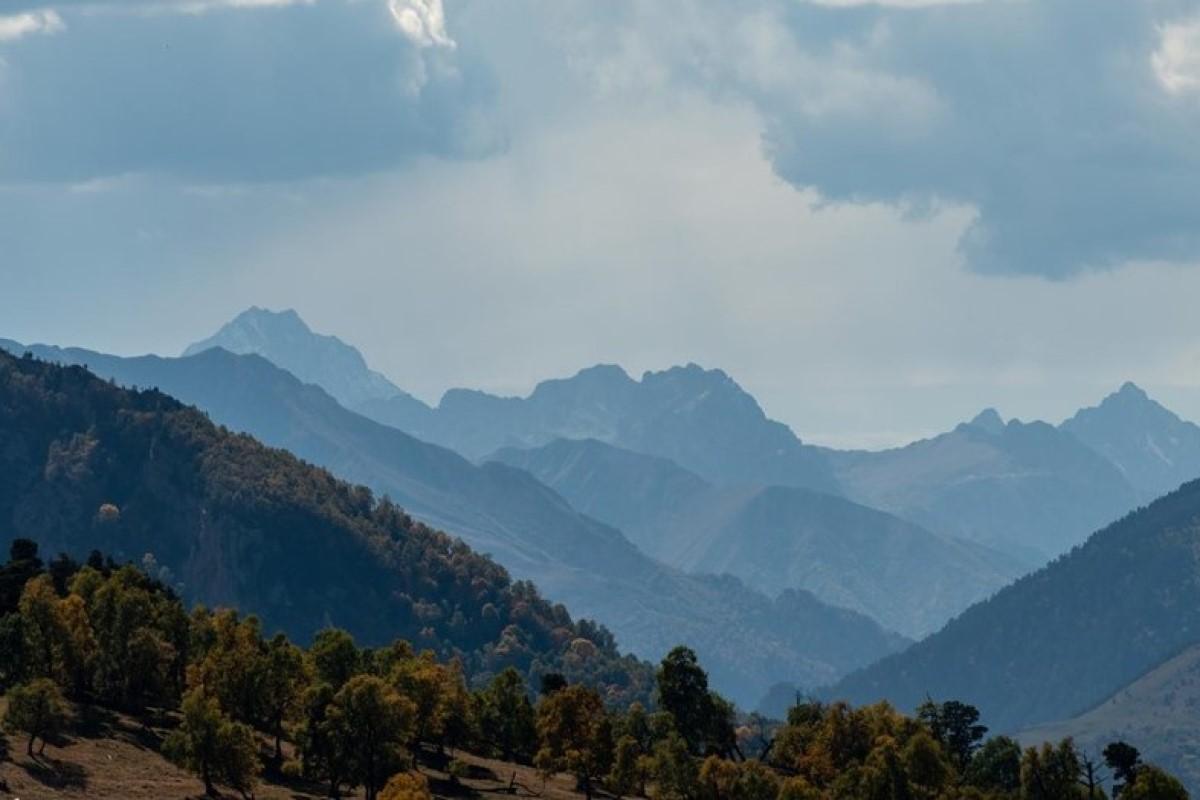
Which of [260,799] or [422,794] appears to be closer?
[422,794]

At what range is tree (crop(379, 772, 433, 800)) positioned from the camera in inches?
6737

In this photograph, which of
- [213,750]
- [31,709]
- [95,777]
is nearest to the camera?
[95,777]

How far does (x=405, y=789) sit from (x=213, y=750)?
24.5m

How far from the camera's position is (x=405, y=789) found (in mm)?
176625

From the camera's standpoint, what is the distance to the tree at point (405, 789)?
171125 mm

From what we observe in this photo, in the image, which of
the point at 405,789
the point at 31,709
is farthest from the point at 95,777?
the point at 405,789

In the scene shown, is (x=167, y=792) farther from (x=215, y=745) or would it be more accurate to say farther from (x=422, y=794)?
(x=422, y=794)

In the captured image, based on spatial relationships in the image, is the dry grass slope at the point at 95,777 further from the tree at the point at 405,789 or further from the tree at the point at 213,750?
the tree at the point at 405,789

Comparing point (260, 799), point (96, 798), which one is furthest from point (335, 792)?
point (96, 798)

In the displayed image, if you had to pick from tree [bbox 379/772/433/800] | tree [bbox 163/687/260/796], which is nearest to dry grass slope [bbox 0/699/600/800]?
tree [bbox 163/687/260/796]

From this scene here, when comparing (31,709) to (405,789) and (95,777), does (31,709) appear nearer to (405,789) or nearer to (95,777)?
(95,777)

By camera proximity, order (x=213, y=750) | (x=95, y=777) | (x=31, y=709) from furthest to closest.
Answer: (x=31, y=709), (x=213, y=750), (x=95, y=777)

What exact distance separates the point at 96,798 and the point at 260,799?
17.4 meters

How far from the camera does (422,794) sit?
570 ft
